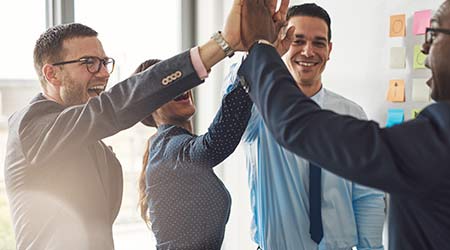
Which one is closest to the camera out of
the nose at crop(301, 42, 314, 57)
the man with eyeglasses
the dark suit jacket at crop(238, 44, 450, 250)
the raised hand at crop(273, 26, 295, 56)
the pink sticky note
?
the dark suit jacket at crop(238, 44, 450, 250)

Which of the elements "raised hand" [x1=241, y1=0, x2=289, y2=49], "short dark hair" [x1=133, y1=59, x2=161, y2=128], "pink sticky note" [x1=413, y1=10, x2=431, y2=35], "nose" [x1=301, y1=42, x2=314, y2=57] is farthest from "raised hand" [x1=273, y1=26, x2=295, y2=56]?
"pink sticky note" [x1=413, y1=10, x2=431, y2=35]

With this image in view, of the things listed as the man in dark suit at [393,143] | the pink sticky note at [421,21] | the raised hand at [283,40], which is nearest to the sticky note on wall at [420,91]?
the pink sticky note at [421,21]

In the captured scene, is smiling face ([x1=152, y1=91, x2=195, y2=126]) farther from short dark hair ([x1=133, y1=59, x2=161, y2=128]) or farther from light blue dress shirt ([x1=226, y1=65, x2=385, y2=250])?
light blue dress shirt ([x1=226, y1=65, x2=385, y2=250])

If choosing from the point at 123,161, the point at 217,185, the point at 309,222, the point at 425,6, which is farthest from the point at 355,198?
the point at 123,161

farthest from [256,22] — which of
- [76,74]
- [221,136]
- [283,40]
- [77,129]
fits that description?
[76,74]

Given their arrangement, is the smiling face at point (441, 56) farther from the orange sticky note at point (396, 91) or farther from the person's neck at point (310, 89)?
the orange sticky note at point (396, 91)

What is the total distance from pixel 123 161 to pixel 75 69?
50.8 inches

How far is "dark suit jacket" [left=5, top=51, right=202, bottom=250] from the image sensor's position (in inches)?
48.5

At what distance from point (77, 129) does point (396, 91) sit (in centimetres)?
138

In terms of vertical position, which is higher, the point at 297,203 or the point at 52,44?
the point at 52,44

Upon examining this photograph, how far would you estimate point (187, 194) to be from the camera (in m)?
1.64

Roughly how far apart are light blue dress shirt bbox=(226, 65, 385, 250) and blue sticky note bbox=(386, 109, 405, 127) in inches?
16.3

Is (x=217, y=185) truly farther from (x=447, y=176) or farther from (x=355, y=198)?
(x=447, y=176)

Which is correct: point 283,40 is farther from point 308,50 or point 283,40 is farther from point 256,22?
point 308,50
